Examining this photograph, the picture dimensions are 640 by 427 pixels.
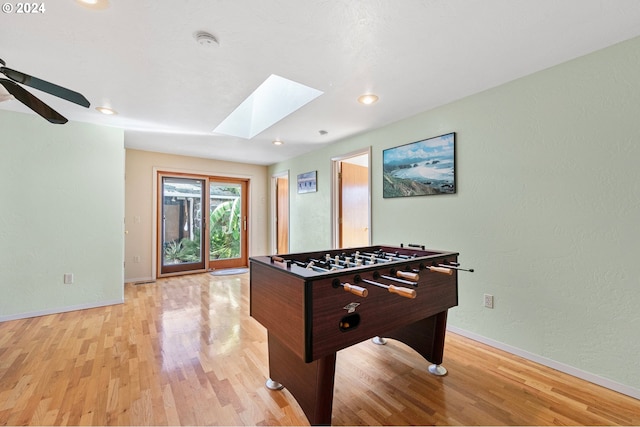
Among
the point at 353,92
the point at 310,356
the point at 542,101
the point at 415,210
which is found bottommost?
the point at 310,356

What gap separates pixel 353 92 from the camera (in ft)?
7.99

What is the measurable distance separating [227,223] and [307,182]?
212 centimetres

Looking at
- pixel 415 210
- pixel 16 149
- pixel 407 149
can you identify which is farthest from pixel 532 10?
pixel 16 149

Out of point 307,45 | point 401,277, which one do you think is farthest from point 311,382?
point 307,45

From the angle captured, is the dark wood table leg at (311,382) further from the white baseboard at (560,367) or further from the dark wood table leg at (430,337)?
the white baseboard at (560,367)

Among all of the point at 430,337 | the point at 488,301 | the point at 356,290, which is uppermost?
the point at 356,290

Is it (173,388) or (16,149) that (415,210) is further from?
(16,149)

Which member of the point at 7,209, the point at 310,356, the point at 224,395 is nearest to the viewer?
the point at 310,356

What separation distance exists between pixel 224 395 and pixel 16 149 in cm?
355

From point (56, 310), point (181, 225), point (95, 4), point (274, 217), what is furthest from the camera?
point (274, 217)

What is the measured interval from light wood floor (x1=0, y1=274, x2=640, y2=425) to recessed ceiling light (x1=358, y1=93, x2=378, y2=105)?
2281 millimetres

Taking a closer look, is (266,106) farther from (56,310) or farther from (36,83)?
(56,310)

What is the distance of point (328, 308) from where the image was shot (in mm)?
1312

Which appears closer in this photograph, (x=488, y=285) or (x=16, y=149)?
(x=488, y=285)
